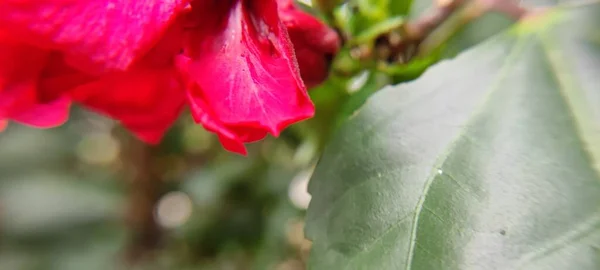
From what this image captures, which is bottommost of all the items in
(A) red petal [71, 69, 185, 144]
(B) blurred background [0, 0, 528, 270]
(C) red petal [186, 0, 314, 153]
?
(B) blurred background [0, 0, 528, 270]

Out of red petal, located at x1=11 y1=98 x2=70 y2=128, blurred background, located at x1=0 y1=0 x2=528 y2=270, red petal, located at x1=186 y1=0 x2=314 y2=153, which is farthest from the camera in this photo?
blurred background, located at x1=0 y1=0 x2=528 y2=270

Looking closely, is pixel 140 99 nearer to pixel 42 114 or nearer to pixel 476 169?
pixel 42 114

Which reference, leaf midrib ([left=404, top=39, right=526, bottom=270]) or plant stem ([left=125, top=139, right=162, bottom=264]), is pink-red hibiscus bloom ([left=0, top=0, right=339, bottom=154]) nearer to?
leaf midrib ([left=404, top=39, right=526, bottom=270])

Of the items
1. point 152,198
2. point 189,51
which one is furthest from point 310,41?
point 152,198

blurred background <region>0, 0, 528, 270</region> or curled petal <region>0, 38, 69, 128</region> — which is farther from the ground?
curled petal <region>0, 38, 69, 128</region>

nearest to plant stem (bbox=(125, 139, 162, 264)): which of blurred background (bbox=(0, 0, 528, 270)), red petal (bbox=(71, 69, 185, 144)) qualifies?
blurred background (bbox=(0, 0, 528, 270))

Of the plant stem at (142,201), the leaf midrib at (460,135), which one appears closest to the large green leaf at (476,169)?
the leaf midrib at (460,135)

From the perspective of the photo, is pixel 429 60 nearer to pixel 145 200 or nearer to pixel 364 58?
pixel 364 58

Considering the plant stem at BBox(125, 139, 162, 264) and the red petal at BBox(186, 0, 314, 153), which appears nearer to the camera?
the red petal at BBox(186, 0, 314, 153)
